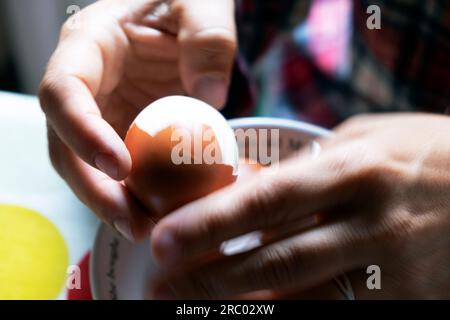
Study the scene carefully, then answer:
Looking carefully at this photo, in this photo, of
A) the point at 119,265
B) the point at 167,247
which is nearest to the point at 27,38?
the point at 119,265

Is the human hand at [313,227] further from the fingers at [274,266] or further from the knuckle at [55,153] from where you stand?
the knuckle at [55,153]

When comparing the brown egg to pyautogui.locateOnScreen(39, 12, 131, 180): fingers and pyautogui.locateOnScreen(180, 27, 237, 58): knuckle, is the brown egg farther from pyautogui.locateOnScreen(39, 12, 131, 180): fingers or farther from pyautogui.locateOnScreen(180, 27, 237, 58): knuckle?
pyautogui.locateOnScreen(180, 27, 237, 58): knuckle

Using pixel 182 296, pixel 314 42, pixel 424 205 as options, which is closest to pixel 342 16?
pixel 314 42

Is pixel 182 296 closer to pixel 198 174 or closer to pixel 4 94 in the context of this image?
pixel 198 174

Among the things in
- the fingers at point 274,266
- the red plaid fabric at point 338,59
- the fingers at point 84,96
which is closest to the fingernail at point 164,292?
the fingers at point 274,266

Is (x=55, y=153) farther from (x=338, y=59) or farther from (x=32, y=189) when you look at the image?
(x=338, y=59)

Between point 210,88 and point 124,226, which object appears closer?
point 124,226

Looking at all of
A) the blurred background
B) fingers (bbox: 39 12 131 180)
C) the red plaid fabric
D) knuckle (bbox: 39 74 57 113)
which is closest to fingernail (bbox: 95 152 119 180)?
fingers (bbox: 39 12 131 180)
